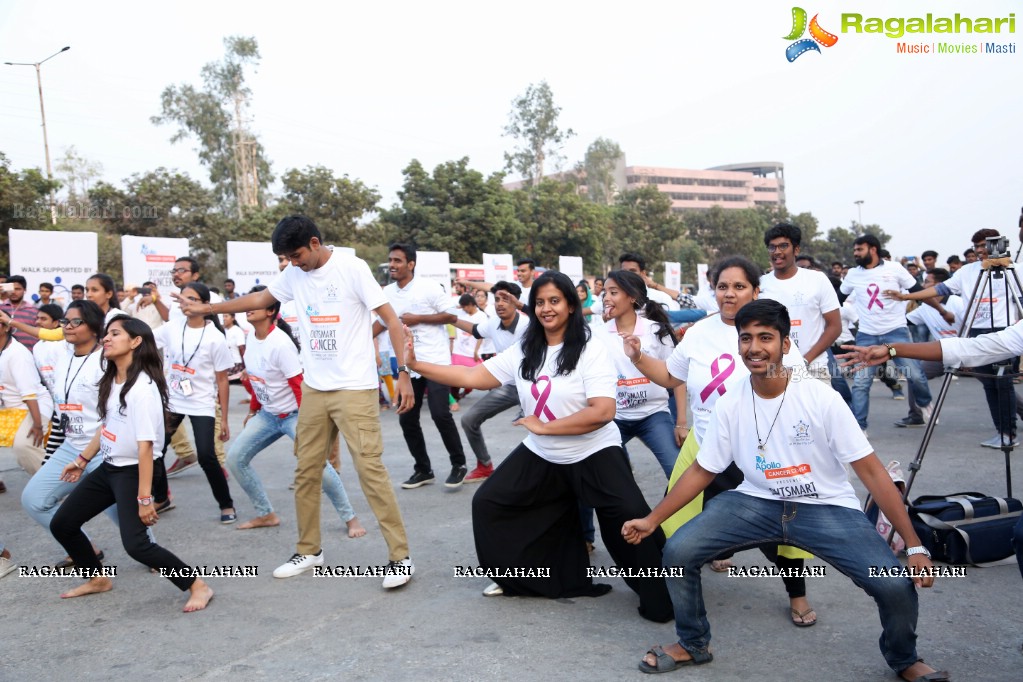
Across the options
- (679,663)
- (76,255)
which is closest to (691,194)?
(76,255)

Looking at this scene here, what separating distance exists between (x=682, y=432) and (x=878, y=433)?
14.9ft

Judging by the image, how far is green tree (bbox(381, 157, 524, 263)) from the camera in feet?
118

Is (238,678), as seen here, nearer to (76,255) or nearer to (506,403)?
(506,403)

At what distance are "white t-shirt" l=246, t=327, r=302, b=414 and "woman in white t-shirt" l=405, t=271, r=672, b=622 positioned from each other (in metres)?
1.76

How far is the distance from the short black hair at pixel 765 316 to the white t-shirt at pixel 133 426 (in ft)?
10.5

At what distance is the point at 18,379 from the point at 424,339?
3.29m

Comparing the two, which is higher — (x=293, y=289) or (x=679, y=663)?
(x=293, y=289)

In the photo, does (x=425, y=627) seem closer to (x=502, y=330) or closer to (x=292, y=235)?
(x=292, y=235)

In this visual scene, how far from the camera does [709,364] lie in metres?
4.54

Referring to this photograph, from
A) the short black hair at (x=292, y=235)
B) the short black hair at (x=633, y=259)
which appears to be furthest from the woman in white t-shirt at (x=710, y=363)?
the short black hair at (x=633, y=259)

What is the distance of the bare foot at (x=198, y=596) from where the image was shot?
4.47m

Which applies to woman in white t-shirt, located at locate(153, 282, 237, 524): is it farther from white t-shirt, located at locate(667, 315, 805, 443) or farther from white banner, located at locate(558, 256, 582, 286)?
white banner, located at locate(558, 256, 582, 286)

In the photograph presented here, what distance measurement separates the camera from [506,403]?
747cm

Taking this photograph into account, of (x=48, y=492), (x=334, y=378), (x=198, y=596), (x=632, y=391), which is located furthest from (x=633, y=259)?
(x=48, y=492)
